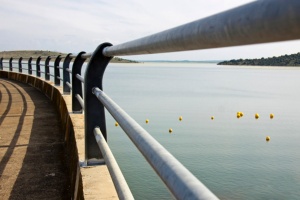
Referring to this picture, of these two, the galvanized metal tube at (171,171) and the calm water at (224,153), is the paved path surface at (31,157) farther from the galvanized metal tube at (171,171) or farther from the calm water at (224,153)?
the calm water at (224,153)

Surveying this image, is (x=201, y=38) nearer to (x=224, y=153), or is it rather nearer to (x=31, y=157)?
(x=31, y=157)

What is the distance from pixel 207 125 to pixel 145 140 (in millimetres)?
16055

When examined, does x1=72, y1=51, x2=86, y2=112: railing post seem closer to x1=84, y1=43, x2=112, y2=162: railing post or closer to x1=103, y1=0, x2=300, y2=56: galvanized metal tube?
x1=84, y1=43, x2=112, y2=162: railing post

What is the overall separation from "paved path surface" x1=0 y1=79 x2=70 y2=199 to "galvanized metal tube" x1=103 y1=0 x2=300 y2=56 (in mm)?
2543

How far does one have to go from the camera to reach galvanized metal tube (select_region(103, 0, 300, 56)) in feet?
1.70

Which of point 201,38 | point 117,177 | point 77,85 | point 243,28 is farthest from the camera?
point 77,85

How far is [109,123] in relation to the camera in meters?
15.2

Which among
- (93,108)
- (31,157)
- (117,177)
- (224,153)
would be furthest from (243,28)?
(224,153)

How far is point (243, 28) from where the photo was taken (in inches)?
25.0

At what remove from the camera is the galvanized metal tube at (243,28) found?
0.52 m

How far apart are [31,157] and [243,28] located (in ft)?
12.0

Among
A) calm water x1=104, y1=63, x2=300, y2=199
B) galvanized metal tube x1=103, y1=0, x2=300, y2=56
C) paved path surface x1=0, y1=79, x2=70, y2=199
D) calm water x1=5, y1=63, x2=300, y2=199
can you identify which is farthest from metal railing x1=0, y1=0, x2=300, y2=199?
calm water x1=104, y1=63, x2=300, y2=199

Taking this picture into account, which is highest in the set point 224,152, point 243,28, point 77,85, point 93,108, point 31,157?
point 243,28

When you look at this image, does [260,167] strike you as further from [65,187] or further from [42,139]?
[65,187]
